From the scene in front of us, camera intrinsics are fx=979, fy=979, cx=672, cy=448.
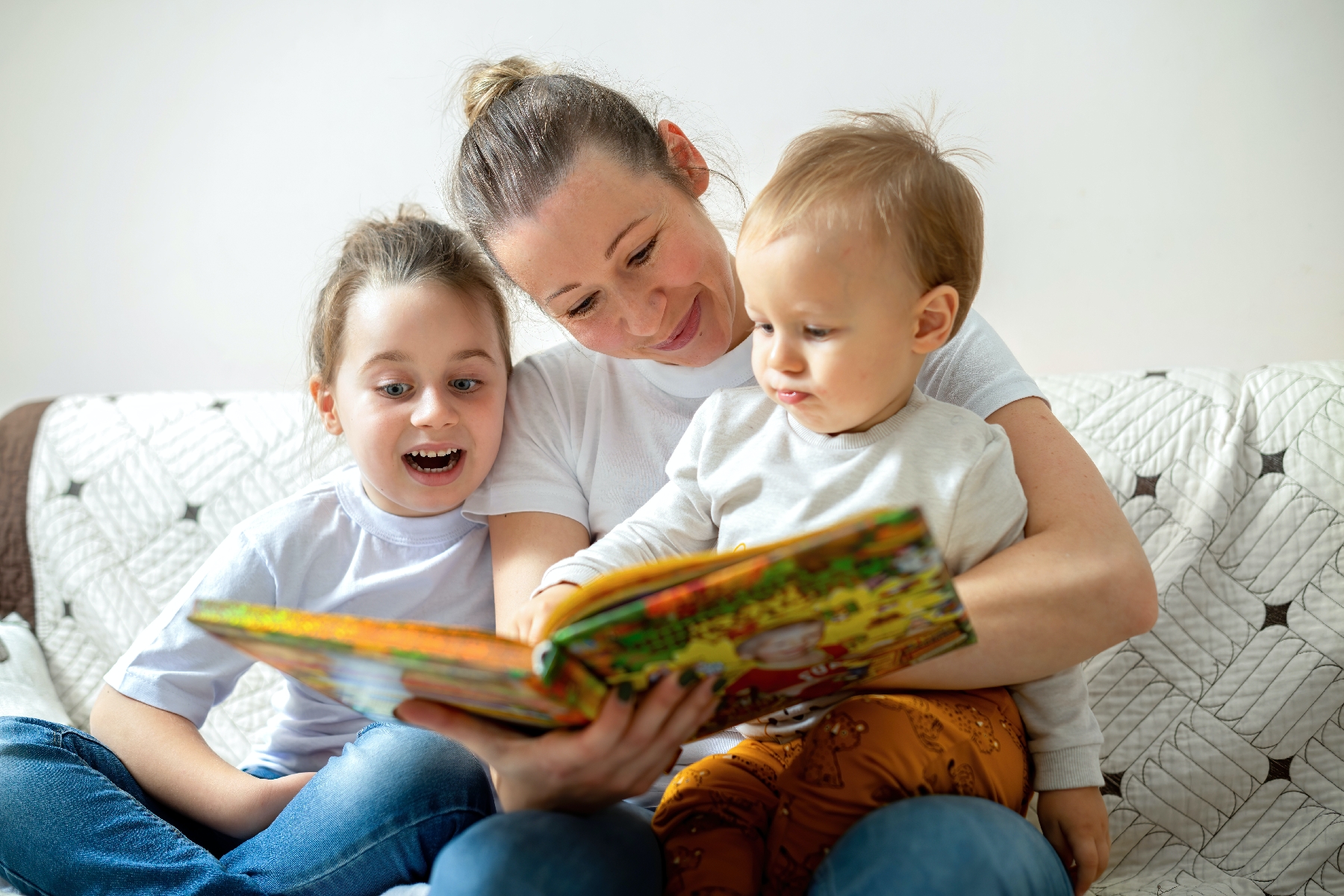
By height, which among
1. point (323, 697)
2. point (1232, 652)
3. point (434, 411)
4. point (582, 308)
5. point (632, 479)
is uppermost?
point (582, 308)

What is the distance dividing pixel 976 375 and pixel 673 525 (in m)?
0.37

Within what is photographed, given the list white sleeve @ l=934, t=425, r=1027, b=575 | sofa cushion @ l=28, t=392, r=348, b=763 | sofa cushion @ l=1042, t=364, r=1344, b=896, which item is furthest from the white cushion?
sofa cushion @ l=1042, t=364, r=1344, b=896

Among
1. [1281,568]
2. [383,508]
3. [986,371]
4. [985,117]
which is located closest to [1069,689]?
[986,371]

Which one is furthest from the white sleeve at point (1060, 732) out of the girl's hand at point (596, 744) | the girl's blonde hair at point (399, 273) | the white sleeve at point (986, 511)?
the girl's blonde hair at point (399, 273)

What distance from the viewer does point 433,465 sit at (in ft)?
4.06

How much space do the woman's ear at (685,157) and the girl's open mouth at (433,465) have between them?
0.42 m

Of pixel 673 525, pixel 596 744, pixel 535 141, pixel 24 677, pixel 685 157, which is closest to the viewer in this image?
pixel 596 744

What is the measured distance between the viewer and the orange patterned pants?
29.9 inches

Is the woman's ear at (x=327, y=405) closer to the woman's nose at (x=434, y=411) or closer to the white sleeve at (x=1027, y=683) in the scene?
the woman's nose at (x=434, y=411)

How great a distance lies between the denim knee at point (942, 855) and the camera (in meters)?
0.67

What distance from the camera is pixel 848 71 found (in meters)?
1.66

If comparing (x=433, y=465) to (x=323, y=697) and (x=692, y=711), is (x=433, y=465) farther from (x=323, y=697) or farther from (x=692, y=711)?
(x=692, y=711)

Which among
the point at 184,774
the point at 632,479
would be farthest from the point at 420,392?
the point at 184,774

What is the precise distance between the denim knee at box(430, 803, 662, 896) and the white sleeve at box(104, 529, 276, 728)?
524 millimetres
